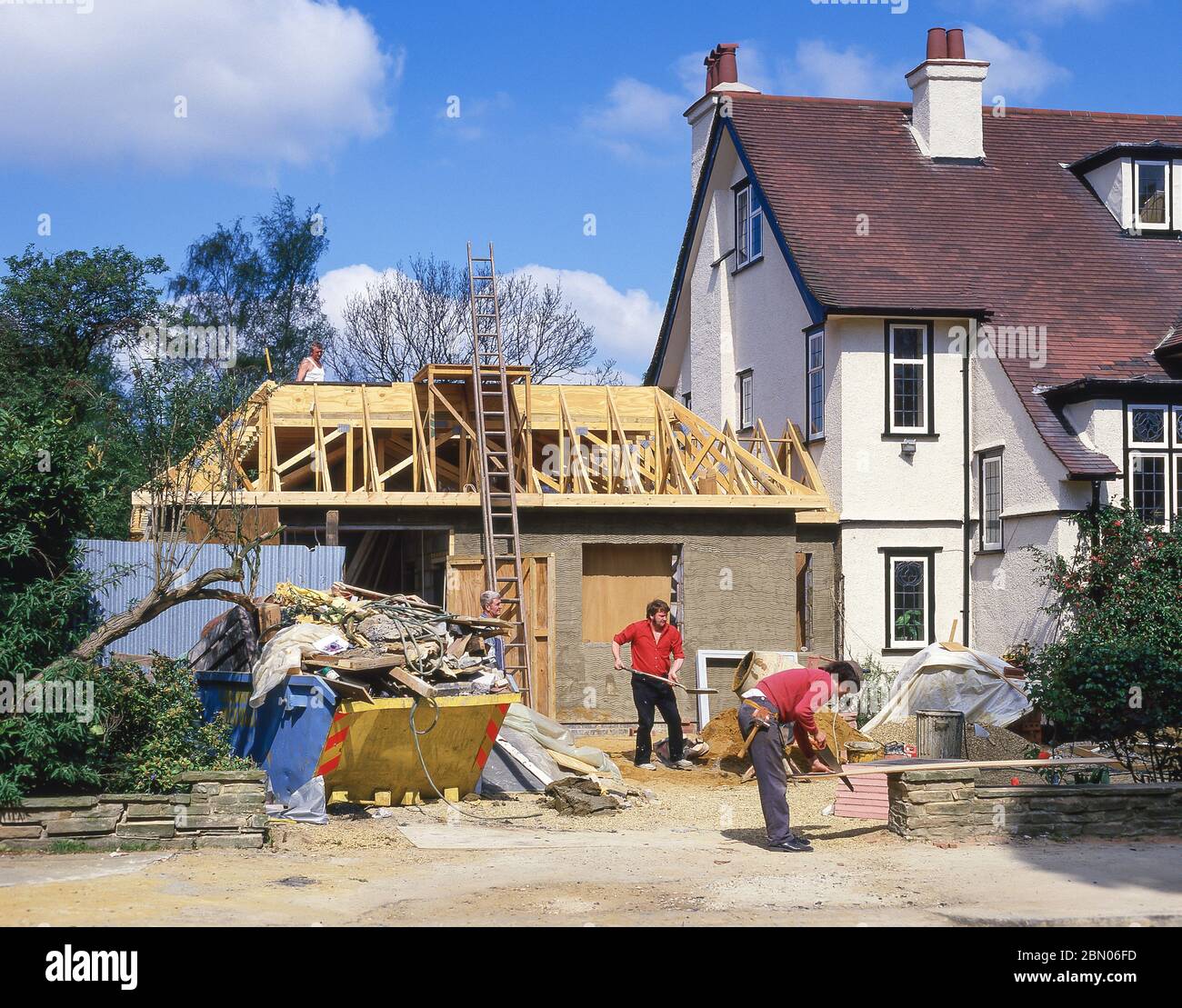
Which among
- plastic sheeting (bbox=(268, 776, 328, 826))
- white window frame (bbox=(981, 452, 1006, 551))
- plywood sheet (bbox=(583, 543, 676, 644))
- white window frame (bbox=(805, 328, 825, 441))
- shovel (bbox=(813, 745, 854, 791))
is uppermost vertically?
white window frame (bbox=(805, 328, 825, 441))

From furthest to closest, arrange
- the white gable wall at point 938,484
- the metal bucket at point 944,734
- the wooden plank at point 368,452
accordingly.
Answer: the white gable wall at point 938,484 → the wooden plank at point 368,452 → the metal bucket at point 944,734

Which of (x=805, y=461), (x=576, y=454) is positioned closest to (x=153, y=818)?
(x=576, y=454)

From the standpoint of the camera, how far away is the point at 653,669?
1500cm

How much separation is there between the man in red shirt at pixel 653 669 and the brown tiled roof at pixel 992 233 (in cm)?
657

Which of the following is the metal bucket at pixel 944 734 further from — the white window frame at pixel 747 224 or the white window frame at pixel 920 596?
the white window frame at pixel 747 224

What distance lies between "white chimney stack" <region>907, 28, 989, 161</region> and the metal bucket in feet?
42.3

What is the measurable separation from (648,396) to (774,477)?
9.29 ft

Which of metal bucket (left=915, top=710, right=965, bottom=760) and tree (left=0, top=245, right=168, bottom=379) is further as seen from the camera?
tree (left=0, top=245, right=168, bottom=379)

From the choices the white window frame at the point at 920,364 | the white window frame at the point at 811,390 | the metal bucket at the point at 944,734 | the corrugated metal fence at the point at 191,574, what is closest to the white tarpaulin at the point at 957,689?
the metal bucket at the point at 944,734

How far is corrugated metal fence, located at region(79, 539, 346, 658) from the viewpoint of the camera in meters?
14.2

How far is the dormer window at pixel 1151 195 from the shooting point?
23438 mm

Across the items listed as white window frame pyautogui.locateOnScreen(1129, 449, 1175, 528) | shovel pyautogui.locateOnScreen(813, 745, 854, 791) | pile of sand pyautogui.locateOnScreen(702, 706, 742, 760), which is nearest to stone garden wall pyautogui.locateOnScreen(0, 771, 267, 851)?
shovel pyautogui.locateOnScreen(813, 745, 854, 791)

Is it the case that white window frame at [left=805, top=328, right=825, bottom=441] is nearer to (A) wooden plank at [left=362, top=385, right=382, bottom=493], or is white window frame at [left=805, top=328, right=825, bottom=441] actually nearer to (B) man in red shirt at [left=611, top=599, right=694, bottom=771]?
(A) wooden plank at [left=362, top=385, right=382, bottom=493]

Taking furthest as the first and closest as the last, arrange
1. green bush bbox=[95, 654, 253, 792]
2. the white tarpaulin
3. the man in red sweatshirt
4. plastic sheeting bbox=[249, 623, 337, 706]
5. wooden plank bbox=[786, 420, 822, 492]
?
wooden plank bbox=[786, 420, 822, 492] → the white tarpaulin → plastic sheeting bbox=[249, 623, 337, 706] → the man in red sweatshirt → green bush bbox=[95, 654, 253, 792]
